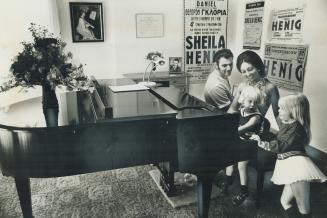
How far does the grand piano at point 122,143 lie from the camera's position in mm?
1953

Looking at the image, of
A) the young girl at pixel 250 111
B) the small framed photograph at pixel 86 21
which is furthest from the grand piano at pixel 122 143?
the small framed photograph at pixel 86 21

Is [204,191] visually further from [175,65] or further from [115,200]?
[175,65]

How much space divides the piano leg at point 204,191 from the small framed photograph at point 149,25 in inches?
126

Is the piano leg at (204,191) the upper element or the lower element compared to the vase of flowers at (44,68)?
lower

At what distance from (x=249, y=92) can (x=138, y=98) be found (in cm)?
92

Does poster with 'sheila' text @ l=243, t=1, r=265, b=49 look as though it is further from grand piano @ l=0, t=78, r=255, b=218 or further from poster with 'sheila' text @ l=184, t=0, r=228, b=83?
grand piano @ l=0, t=78, r=255, b=218

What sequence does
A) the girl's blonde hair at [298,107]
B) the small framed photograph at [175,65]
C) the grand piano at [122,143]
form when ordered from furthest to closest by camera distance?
the small framed photograph at [175,65] → the girl's blonde hair at [298,107] → the grand piano at [122,143]

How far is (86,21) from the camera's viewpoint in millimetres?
4551

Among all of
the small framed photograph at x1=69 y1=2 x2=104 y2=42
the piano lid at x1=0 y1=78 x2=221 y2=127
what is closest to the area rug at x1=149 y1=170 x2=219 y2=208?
the piano lid at x1=0 y1=78 x2=221 y2=127

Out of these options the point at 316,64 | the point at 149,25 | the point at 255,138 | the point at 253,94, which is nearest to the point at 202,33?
the point at 149,25

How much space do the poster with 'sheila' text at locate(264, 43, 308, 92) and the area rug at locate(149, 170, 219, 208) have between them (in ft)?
5.72

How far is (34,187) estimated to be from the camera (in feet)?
10.2

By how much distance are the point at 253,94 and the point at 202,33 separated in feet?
9.87

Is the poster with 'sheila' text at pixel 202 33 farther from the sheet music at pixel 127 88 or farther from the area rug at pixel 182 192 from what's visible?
the area rug at pixel 182 192
